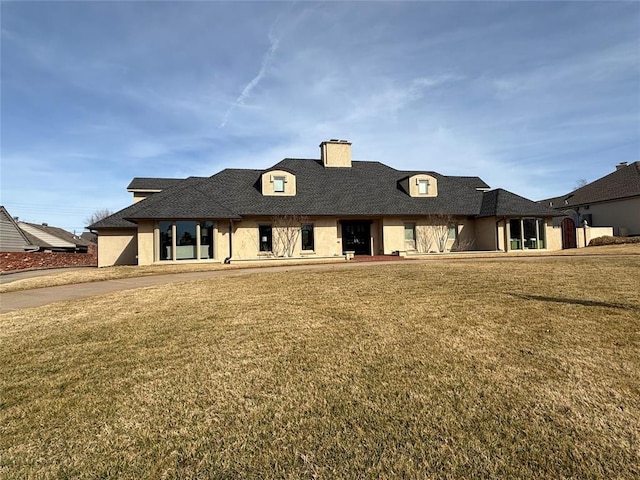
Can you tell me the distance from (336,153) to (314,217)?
811cm

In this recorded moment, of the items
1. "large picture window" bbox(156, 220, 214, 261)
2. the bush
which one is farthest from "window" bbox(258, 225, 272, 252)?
the bush

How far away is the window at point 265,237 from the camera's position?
2308cm

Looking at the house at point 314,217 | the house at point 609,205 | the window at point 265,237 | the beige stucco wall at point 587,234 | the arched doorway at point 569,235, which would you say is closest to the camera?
the house at point 314,217

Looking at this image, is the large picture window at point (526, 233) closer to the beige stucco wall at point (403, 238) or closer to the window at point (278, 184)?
the beige stucco wall at point (403, 238)

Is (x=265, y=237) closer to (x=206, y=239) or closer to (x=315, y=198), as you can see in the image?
(x=206, y=239)

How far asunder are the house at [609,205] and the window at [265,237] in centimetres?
2177

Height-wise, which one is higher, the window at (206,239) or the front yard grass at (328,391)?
the window at (206,239)

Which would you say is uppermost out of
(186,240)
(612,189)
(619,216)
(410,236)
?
(612,189)

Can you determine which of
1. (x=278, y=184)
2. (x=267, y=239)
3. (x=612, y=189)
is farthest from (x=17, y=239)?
(x=612, y=189)

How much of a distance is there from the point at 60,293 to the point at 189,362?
8.57 metres

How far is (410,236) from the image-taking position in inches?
1006

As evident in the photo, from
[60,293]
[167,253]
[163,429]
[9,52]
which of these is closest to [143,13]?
[9,52]

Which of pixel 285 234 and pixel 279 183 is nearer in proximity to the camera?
pixel 285 234

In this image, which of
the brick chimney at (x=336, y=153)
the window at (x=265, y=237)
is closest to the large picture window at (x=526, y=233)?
the brick chimney at (x=336, y=153)
